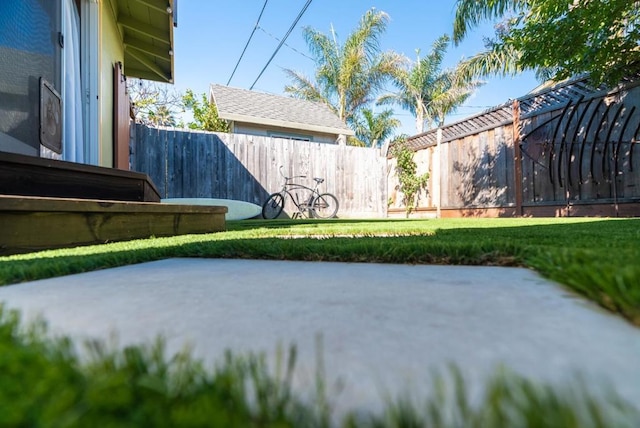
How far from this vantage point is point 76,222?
1969 mm

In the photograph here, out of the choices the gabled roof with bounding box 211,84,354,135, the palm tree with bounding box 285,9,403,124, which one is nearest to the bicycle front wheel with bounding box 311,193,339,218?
the gabled roof with bounding box 211,84,354,135

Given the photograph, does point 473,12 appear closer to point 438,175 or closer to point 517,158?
point 438,175

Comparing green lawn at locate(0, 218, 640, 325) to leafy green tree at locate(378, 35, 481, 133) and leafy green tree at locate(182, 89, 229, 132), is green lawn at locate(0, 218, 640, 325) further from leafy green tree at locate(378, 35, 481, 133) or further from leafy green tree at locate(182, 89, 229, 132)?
leafy green tree at locate(378, 35, 481, 133)

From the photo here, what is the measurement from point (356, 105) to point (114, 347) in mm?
18624

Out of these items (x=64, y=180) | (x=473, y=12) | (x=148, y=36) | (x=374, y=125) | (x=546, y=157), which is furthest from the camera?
(x=374, y=125)

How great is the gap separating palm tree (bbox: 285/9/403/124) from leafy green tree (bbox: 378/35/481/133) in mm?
1192

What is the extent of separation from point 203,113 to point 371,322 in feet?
42.8

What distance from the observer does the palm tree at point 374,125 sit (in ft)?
61.1

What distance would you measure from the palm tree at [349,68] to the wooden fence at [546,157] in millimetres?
9793

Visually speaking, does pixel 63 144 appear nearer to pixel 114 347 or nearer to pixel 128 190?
pixel 128 190

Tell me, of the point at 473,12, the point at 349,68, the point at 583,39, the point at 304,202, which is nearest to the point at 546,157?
the point at 583,39

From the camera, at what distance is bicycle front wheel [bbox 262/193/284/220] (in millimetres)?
6945

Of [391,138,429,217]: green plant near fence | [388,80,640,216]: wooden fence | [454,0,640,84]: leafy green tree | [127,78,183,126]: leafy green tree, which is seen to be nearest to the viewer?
[454,0,640,84]: leafy green tree

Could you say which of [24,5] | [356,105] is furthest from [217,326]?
[356,105]
